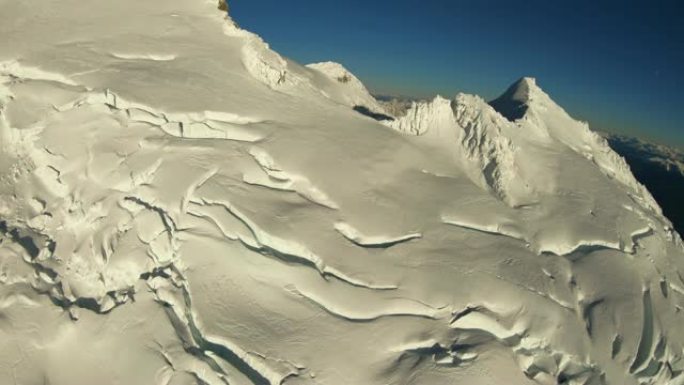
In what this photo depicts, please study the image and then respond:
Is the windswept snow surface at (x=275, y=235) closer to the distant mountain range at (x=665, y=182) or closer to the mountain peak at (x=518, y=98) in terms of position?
the mountain peak at (x=518, y=98)

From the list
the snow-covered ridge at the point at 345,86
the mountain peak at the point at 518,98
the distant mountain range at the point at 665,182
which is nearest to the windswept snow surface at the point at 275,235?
the mountain peak at the point at 518,98

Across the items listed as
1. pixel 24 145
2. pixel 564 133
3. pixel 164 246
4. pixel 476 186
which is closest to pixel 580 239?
pixel 476 186

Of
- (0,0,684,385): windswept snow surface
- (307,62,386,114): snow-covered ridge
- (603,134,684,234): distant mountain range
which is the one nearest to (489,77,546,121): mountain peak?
(0,0,684,385): windswept snow surface

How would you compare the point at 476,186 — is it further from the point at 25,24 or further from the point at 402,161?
the point at 25,24

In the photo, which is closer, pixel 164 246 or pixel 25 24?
pixel 164 246

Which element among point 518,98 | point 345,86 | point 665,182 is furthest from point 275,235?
point 665,182

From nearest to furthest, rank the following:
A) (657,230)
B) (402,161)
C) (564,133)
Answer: (402,161), (657,230), (564,133)
